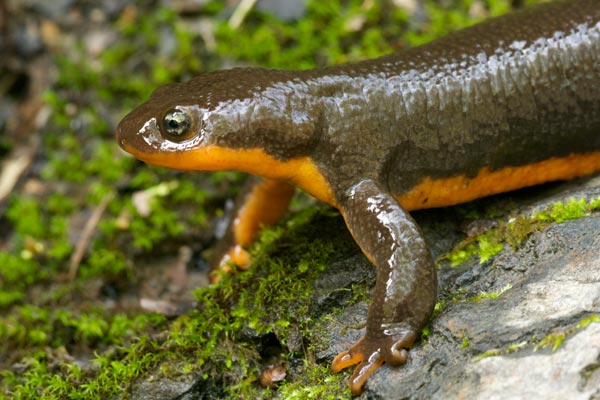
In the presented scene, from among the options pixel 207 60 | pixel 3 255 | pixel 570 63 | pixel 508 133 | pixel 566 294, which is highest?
pixel 207 60

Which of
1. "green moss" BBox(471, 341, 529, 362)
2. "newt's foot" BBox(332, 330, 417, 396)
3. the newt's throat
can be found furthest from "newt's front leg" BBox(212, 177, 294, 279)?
"green moss" BBox(471, 341, 529, 362)

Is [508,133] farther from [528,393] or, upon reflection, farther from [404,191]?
[528,393]

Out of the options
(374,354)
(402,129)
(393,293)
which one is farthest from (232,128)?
(374,354)

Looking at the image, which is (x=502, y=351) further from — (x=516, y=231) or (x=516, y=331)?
(x=516, y=231)

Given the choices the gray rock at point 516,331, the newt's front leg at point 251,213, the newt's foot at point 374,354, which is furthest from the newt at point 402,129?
the newt's front leg at point 251,213

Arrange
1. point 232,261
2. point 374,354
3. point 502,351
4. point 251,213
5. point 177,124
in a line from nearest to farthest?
point 502,351 → point 374,354 → point 177,124 → point 232,261 → point 251,213

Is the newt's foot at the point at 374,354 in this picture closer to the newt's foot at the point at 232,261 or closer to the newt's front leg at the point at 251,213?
the newt's foot at the point at 232,261

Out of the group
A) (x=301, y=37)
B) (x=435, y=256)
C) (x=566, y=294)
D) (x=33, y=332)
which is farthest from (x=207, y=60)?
(x=566, y=294)
